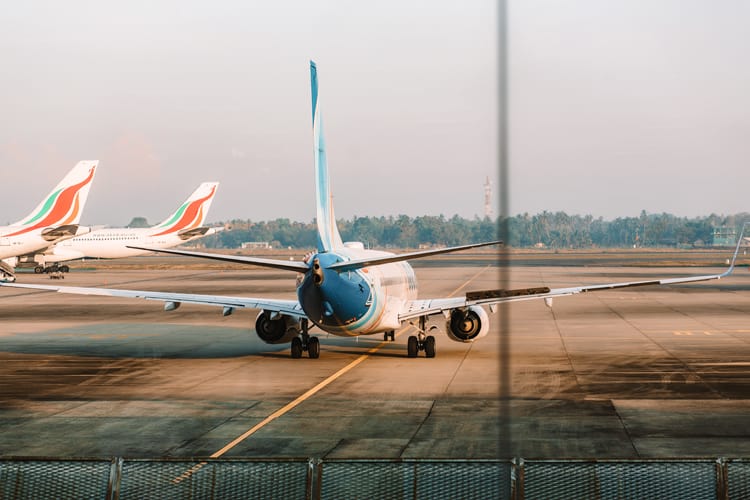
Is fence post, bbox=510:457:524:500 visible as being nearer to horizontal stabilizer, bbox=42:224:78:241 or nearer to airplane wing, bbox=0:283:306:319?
airplane wing, bbox=0:283:306:319

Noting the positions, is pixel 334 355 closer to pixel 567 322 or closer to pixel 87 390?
pixel 87 390

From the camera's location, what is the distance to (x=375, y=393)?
1081 inches

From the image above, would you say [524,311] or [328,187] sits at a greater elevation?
[328,187]

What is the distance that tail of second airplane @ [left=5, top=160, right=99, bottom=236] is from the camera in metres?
107

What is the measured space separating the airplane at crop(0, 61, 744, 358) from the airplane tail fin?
97254 mm

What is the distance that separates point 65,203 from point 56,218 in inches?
81.0

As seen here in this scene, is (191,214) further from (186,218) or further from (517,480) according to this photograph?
(517,480)

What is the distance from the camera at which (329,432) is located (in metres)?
21.6

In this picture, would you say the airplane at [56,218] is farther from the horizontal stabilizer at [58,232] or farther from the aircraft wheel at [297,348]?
the aircraft wheel at [297,348]

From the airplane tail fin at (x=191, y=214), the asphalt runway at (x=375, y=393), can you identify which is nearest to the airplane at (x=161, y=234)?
the airplane tail fin at (x=191, y=214)

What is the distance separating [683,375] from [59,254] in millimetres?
104309

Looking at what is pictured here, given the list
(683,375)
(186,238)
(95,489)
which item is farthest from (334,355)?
(186,238)

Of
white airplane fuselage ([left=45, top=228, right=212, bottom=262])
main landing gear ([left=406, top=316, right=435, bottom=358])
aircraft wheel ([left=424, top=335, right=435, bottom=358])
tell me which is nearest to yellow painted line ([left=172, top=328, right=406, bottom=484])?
main landing gear ([left=406, top=316, right=435, bottom=358])

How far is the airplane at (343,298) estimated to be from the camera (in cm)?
3020
